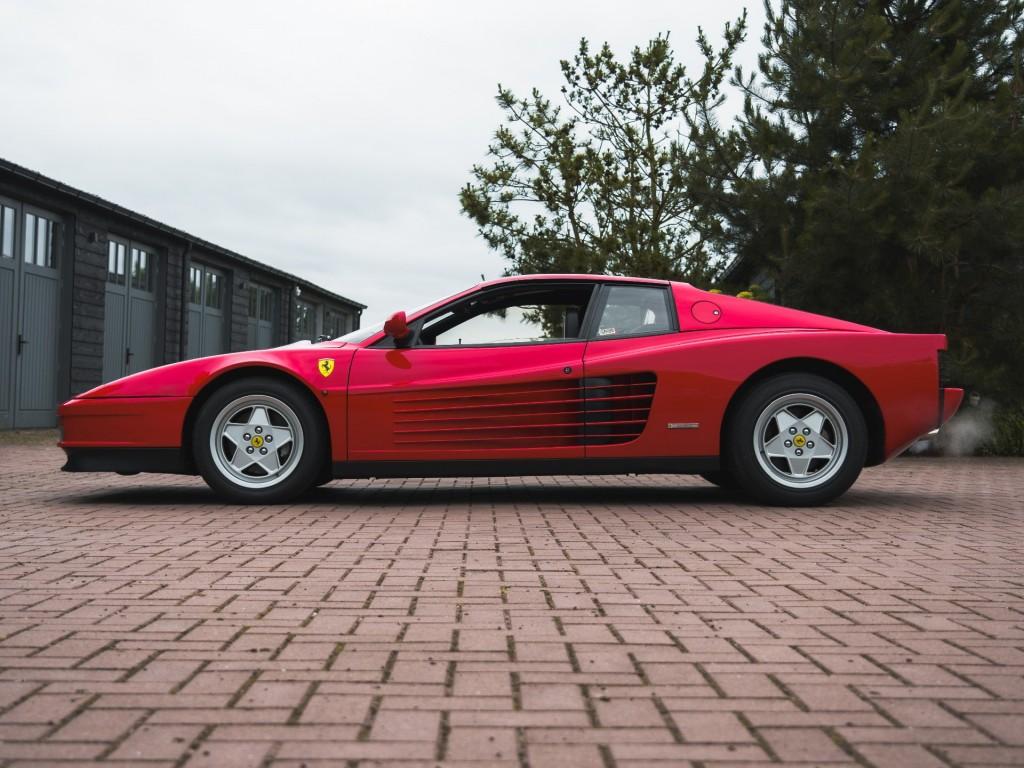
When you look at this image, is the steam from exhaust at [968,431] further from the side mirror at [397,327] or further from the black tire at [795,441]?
the side mirror at [397,327]

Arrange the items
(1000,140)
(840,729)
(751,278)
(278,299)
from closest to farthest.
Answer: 1. (840,729)
2. (1000,140)
3. (751,278)
4. (278,299)

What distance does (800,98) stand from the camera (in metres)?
11.8

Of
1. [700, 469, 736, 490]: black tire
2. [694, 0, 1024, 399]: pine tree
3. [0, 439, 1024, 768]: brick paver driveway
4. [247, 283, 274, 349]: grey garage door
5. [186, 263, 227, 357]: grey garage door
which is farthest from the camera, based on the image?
[247, 283, 274, 349]: grey garage door

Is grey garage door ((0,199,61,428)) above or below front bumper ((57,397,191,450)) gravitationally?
above

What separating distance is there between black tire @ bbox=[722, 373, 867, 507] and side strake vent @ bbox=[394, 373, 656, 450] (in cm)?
61

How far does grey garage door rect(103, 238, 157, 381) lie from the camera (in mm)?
19203

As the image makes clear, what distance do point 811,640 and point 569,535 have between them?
217cm

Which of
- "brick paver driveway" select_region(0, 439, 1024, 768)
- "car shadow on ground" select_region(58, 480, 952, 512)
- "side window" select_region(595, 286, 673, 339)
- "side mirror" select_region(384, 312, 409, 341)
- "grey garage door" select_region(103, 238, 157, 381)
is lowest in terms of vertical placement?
"brick paver driveway" select_region(0, 439, 1024, 768)

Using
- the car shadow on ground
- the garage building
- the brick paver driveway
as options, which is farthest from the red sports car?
the garage building

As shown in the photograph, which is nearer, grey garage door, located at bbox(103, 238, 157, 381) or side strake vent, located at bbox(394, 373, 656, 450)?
side strake vent, located at bbox(394, 373, 656, 450)

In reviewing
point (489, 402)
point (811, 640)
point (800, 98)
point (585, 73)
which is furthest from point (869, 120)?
point (811, 640)

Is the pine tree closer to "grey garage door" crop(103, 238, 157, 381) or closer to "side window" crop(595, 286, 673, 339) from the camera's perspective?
"side window" crop(595, 286, 673, 339)

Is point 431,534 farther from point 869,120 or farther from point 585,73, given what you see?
point 585,73

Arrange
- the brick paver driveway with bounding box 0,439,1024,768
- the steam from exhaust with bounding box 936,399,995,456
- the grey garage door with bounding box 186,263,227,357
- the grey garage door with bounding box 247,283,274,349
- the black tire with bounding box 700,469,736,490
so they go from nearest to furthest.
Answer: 1. the brick paver driveway with bounding box 0,439,1024,768
2. the black tire with bounding box 700,469,736,490
3. the steam from exhaust with bounding box 936,399,995,456
4. the grey garage door with bounding box 186,263,227,357
5. the grey garage door with bounding box 247,283,274,349
